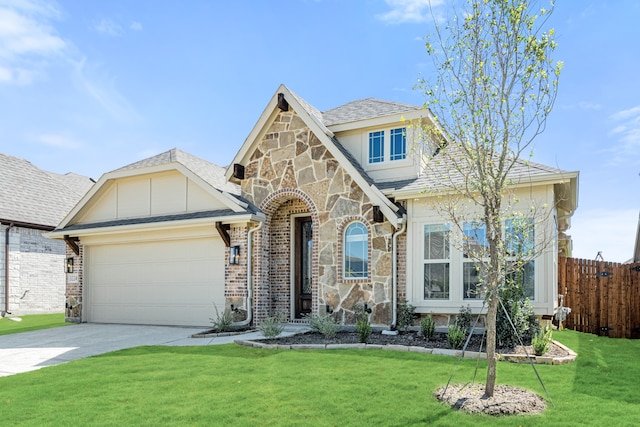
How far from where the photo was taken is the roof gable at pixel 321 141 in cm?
1120

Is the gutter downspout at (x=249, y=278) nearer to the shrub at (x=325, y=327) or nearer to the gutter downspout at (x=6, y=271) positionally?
Result: the shrub at (x=325, y=327)

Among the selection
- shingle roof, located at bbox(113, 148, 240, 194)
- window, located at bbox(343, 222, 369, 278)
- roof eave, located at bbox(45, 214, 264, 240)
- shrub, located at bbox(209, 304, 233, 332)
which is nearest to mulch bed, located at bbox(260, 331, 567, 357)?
window, located at bbox(343, 222, 369, 278)

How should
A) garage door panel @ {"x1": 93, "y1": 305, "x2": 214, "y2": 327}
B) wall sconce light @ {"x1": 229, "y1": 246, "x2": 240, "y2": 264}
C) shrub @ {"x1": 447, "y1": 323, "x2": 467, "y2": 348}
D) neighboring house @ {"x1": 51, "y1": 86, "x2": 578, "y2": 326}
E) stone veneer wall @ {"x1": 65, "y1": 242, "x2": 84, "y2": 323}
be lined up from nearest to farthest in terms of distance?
1. shrub @ {"x1": 447, "y1": 323, "x2": 467, "y2": 348}
2. neighboring house @ {"x1": 51, "y1": 86, "x2": 578, "y2": 326}
3. wall sconce light @ {"x1": 229, "y1": 246, "x2": 240, "y2": 264}
4. garage door panel @ {"x1": 93, "y1": 305, "x2": 214, "y2": 327}
5. stone veneer wall @ {"x1": 65, "y1": 242, "x2": 84, "y2": 323}

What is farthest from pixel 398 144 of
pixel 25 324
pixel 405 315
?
pixel 25 324

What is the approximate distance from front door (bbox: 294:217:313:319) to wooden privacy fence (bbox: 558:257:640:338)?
6887 millimetres

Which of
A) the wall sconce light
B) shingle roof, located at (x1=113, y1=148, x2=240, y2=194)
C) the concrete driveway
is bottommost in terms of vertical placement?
the concrete driveway

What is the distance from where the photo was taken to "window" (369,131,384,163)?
501 inches

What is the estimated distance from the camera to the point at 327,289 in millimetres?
11984

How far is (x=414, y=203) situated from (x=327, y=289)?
2927 millimetres

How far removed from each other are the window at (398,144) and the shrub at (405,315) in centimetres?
375

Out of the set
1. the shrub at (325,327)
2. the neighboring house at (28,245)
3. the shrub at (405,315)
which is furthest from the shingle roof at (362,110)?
the neighboring house at (28,245)

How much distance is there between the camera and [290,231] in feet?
43.3

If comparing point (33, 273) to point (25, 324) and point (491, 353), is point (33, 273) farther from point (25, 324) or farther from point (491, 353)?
point (491, 353)

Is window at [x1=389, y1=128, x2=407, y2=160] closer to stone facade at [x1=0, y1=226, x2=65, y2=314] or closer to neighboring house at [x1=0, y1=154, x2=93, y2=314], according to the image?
neighboring house at [x1=0, y1=154, x2=93, y2=314]
